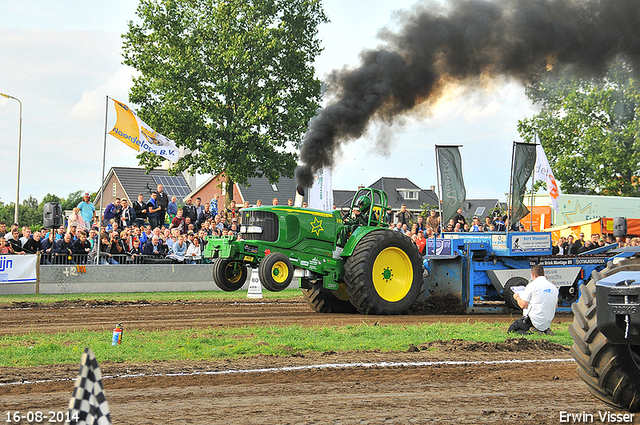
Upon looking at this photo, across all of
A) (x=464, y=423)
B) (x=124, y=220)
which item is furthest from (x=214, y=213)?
(x=464, y=423)

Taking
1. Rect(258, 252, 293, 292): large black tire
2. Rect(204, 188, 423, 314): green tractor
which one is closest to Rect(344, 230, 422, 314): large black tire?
Rect(204, 188, 423, 314): green tractor

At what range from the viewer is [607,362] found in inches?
208

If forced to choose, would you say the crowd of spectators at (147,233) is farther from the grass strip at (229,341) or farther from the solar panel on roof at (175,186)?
the solar panel on roof at (175,186)

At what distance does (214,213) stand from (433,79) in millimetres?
10649

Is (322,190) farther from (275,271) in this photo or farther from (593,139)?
(593,139)

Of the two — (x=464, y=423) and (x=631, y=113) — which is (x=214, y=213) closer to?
(x=464, y=423)

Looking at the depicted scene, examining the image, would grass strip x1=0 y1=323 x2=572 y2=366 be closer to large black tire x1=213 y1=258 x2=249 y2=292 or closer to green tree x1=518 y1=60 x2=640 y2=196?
large black tire x1=213 y1=258 x2=249 y2=292

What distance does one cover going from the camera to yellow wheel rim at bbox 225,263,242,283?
12.8 meters

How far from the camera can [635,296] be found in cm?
459

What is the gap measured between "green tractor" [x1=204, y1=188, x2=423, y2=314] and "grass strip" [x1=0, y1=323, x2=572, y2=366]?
188cm

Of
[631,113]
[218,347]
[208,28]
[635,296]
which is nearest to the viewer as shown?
[635,296]

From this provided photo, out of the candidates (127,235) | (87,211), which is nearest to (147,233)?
(127,235)

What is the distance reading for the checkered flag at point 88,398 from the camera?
10.3ft

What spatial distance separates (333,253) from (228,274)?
6.75 feet
